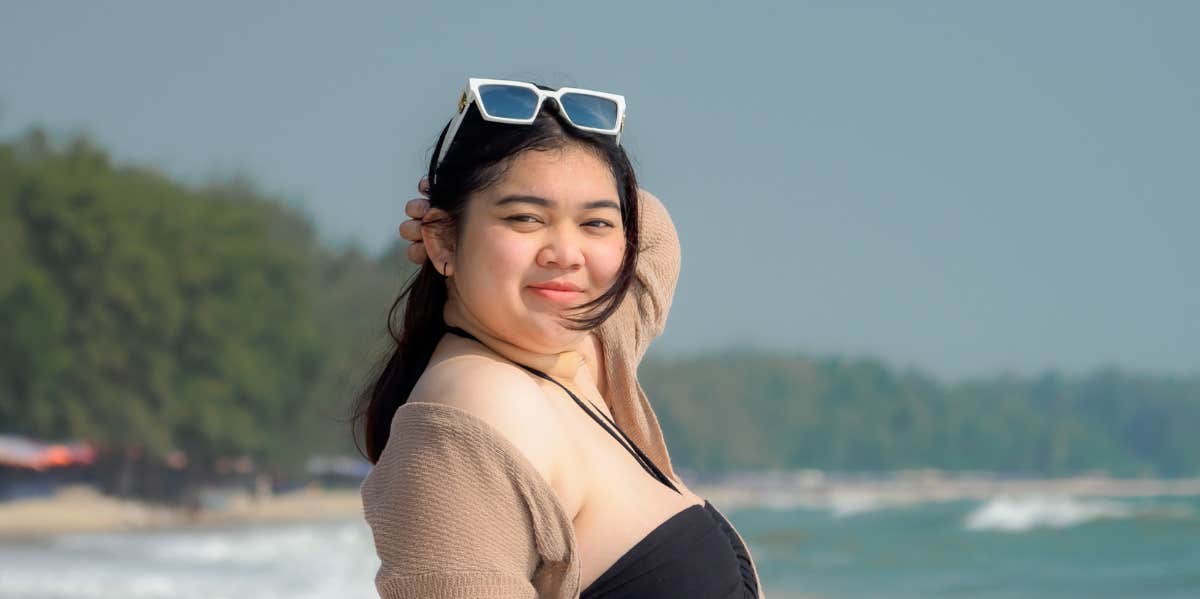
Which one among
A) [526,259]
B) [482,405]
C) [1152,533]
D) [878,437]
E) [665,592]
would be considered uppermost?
[526,259]

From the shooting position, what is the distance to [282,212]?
181ft

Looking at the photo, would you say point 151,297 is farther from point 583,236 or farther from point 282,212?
point 583,236

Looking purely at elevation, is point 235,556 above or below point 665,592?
below

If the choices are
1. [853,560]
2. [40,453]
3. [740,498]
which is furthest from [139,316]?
[740,498]

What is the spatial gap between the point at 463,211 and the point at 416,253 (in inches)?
5.7

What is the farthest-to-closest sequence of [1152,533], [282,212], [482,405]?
[282,212], [1152,533], [482,405]

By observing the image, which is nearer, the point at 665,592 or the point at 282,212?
the point at 665,592

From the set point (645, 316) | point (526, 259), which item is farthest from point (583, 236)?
point (645, 316)

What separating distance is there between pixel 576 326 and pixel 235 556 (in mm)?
24453

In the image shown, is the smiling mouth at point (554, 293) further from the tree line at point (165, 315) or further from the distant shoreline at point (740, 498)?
the tree line at point (165, 315)

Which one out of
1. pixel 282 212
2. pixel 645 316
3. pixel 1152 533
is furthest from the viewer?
pixel 282 212

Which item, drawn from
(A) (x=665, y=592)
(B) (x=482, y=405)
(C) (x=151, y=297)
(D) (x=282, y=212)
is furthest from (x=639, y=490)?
(D) (x=282, y=212)

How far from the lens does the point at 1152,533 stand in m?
32.9

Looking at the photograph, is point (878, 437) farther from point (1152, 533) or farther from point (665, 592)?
point (665, 592)
